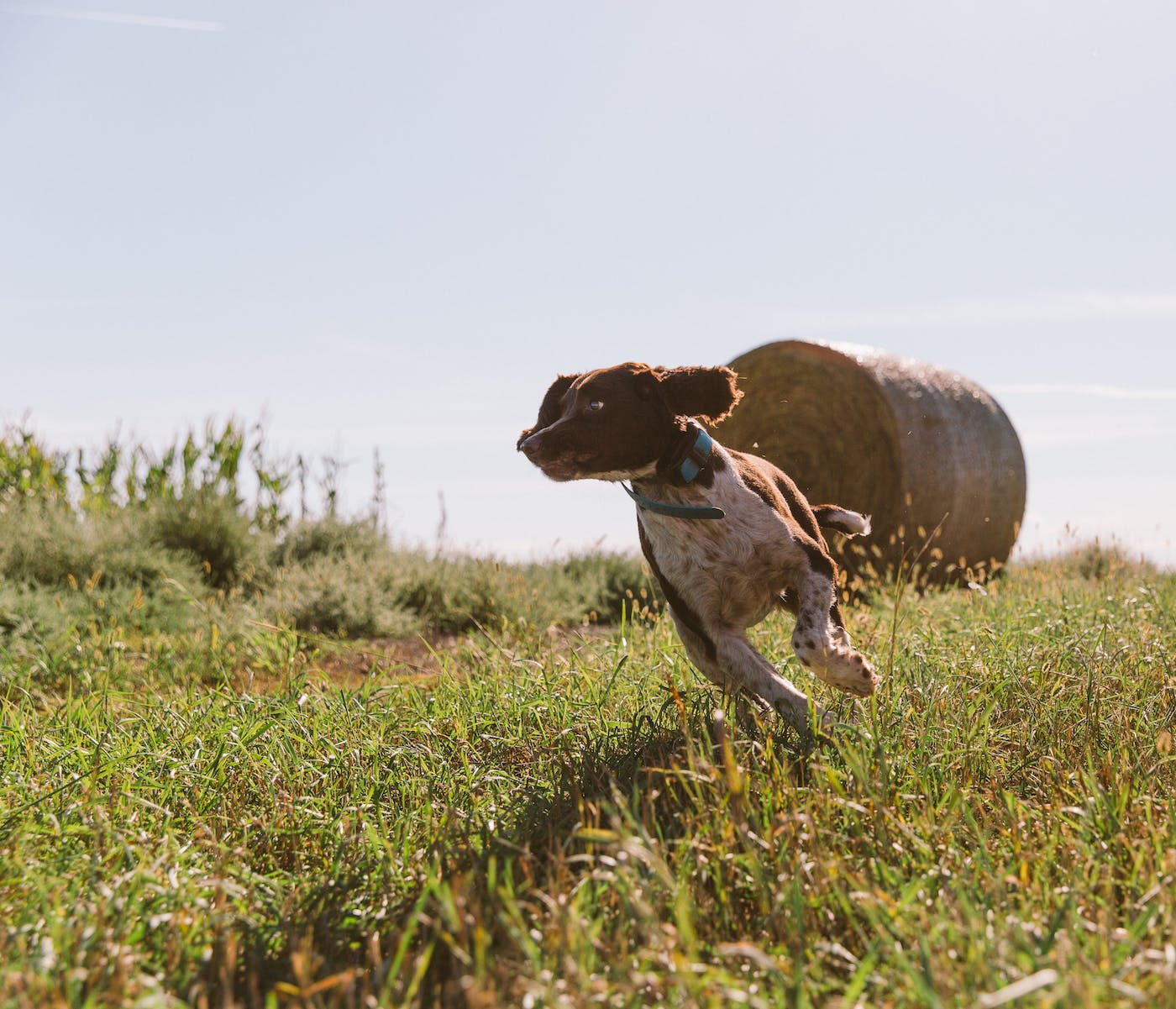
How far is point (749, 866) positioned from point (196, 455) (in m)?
10.9

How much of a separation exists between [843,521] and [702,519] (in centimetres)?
120

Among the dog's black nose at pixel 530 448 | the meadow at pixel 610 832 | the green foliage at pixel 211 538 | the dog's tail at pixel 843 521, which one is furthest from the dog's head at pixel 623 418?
the green foliage at pixel 211 538

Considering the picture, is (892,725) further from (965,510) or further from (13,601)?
(13,601)

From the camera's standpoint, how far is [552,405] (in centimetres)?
400

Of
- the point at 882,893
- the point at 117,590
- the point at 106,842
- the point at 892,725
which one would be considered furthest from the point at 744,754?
the point at 117,590

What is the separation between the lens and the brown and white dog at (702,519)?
360 centimetres

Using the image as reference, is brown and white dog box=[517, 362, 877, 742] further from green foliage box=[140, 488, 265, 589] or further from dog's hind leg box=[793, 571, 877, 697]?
green foliage box=[140, 488, 265, 589]

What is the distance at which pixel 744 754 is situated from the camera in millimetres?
3068

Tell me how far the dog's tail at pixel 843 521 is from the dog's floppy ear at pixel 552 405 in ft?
4.78

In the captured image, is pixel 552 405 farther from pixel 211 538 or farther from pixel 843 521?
pixel 211 538

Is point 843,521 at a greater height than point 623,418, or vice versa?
point 623,418

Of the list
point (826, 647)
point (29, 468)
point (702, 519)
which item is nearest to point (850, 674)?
point (826, 647)

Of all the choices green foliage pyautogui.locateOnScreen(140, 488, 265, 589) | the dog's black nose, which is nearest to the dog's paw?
the dog's black nose

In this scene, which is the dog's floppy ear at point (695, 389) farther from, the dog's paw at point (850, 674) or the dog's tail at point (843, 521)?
the dog's tail at point (843, 521)
